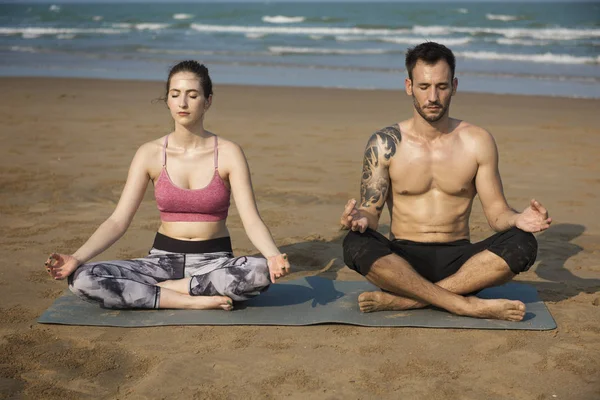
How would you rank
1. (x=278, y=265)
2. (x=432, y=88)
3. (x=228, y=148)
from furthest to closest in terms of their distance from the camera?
(x=228, y=148), (x=432, y=88), (x=278, y=265)

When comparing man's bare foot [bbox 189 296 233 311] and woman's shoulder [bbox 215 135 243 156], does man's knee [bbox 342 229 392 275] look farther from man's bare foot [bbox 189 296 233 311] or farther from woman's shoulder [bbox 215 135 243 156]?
woman's shoulder [bbox 215 135 243 156]

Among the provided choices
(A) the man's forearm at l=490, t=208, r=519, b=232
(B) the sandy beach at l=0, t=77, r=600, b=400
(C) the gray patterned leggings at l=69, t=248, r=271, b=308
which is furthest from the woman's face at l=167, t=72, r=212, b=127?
(A) the man's forearm at l=490, t=208, r=519, b=232

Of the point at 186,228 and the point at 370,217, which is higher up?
the point at 370,217

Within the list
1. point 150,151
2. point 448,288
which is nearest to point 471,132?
point 448,288

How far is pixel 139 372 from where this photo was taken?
4082 mm

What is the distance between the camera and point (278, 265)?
14.9 feet

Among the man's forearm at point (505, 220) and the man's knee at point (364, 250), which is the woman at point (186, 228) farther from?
the man's forearm at point (505, 220)

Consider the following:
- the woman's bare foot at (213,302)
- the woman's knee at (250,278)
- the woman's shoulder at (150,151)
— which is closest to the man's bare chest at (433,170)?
the woman's knee at (250,278)

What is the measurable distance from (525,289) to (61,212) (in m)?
4.11

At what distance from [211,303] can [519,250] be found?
181cm

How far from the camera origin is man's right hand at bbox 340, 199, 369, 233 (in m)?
4.55

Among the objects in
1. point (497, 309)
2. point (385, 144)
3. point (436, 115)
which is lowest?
point (497, 309)

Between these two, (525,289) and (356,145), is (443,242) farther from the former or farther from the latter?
(356,145)

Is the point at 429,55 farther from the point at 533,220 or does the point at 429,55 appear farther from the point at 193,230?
the point at 193,230
